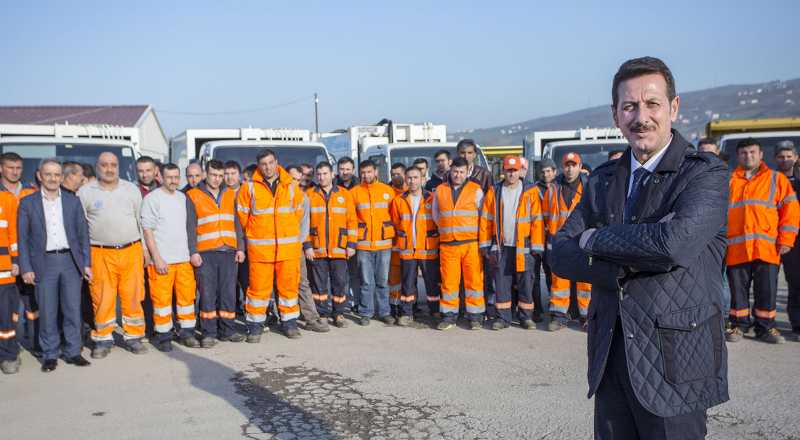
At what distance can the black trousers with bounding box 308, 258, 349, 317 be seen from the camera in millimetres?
7512

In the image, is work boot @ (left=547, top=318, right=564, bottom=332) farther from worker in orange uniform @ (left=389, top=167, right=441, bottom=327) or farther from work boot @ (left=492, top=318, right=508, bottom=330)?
worker in orange uniform @ (left=389, top=167, right=441, bottom=327)

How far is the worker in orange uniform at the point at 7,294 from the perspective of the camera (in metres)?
5.81

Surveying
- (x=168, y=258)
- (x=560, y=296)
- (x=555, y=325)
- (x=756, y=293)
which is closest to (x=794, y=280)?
(x=756, y=293)

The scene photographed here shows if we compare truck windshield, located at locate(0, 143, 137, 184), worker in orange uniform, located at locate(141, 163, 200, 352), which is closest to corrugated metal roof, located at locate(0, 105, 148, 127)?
truck windshield, located at locate(0, 143, 137, 184)

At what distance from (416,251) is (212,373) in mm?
2795

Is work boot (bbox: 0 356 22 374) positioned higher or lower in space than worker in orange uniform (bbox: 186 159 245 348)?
lower

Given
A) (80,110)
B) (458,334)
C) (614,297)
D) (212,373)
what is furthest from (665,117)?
(80,110)

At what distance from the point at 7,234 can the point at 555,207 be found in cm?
554

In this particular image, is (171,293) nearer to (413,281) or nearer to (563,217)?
(413,281)

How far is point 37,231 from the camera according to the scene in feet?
19.1

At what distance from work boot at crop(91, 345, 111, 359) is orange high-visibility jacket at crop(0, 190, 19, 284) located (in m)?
0.98

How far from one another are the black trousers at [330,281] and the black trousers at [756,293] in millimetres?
4140

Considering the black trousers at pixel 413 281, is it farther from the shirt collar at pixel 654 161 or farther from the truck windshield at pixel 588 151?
the shirt collar at pixel 654 161

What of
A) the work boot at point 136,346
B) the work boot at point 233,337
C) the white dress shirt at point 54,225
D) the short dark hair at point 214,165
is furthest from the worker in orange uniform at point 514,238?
the white dress shirt at point 54,225
